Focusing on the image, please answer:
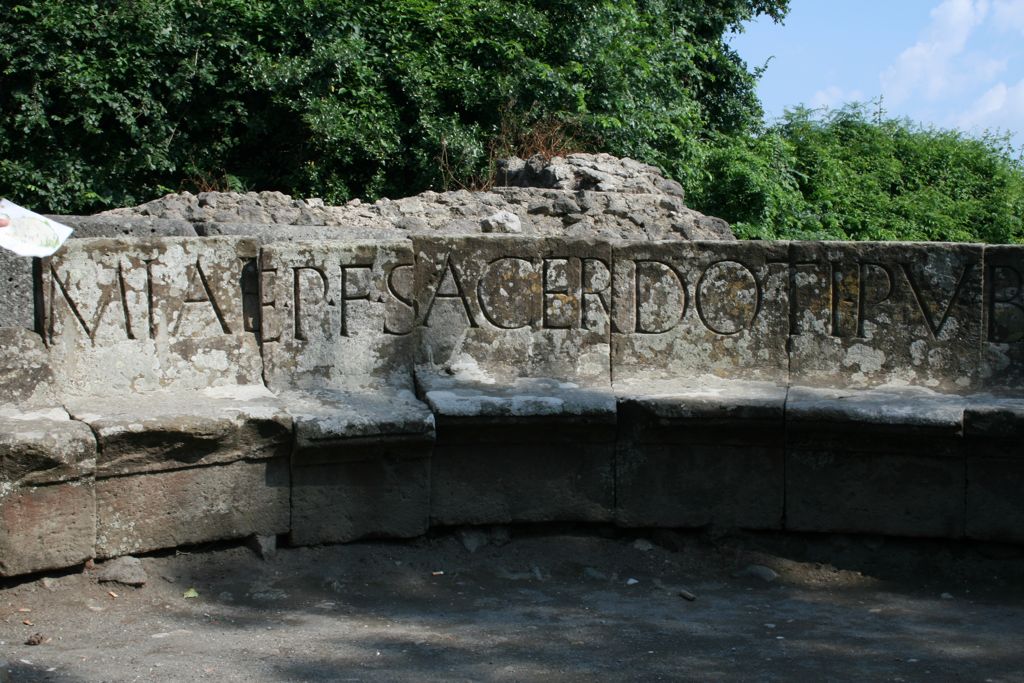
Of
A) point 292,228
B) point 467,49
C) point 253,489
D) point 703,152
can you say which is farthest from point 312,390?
point 703,152

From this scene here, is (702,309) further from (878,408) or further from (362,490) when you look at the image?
(362,490)

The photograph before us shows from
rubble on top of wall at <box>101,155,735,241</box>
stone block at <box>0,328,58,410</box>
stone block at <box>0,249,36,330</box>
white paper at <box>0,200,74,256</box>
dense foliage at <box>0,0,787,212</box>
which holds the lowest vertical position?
stone block at <box>0,328,58,410</box>

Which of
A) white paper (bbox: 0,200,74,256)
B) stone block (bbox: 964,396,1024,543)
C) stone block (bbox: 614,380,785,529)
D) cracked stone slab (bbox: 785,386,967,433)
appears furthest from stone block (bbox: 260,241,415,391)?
stone block (bbox: 964,396,1024,543)

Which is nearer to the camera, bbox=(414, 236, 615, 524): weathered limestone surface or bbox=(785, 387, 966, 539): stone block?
bbox=(785, 387, 966, 539): stone block

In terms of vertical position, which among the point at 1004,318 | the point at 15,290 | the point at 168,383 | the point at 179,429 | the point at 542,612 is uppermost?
the point at 15,290

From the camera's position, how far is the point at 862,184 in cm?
1330

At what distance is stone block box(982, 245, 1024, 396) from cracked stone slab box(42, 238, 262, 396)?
285cm

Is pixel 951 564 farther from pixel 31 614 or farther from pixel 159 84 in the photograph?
pixel 159 84

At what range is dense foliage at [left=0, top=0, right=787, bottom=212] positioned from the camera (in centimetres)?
966

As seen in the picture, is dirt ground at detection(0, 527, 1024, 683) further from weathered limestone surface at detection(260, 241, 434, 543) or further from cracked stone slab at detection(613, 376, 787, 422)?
cracked stone slab at detection(613, 376, 787, 422)

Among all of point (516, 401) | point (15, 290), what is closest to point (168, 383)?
point (15, 290)

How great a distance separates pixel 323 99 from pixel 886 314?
639 cm

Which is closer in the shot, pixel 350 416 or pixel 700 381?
pixel 350 416

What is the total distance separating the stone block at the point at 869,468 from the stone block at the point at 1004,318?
29 cm
